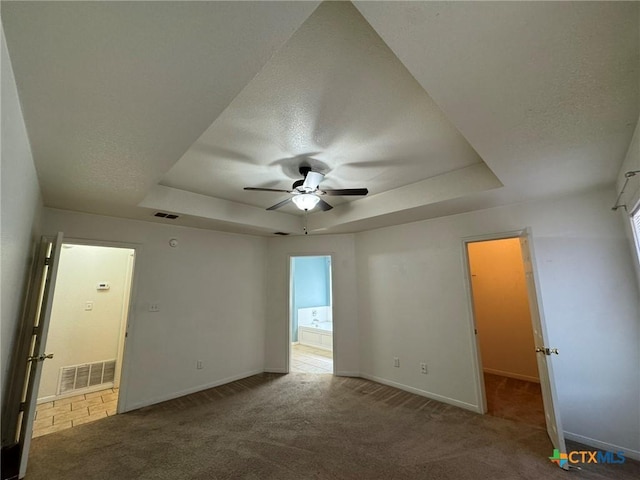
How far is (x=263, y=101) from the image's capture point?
1731 millimetres

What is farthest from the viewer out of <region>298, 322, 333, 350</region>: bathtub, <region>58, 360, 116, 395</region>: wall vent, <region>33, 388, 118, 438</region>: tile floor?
<region>298, 322, 333, 350</region>: bathtub

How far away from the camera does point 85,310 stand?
13.0 ft

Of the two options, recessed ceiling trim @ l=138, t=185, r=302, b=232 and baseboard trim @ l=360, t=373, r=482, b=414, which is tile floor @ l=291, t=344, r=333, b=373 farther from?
recessed ceiling trim @ l=138, t=185, r=302, b=232

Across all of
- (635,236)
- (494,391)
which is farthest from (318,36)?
(494,391)

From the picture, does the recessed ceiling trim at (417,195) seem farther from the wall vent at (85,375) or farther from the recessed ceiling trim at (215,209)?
the wall vent at (85,375)

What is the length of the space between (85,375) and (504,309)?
6.55 meters

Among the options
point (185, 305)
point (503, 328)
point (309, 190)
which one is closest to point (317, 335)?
point (185, 305)

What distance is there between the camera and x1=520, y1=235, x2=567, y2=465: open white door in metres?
2.18

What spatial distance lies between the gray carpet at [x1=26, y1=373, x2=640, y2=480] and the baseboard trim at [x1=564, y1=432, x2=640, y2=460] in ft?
0.34

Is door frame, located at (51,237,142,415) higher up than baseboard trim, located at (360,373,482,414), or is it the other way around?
door frame, located at (51,237,142,415)

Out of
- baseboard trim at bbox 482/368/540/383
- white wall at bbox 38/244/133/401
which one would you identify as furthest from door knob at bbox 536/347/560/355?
white wall at bbox 38/244/133/401

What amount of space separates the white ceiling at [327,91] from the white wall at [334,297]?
6.79ft

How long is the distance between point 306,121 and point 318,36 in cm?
68

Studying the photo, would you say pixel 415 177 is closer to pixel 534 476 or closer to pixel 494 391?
pixel 534 476
